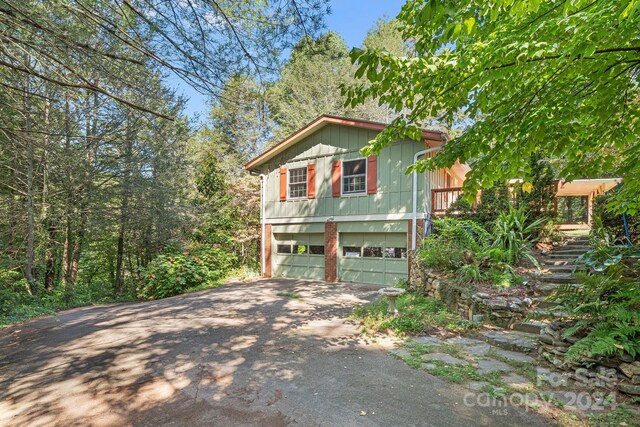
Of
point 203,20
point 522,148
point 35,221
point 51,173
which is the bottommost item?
point 35,221

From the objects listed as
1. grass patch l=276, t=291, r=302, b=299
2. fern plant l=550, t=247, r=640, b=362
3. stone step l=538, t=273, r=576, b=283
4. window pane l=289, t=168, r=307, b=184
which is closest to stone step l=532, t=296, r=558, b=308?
stone step l=538, t=273, r=576, b=283

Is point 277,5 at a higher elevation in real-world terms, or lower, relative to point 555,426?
higher

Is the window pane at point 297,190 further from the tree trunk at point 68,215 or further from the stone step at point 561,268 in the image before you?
the stone step at point 561,268

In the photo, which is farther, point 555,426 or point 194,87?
point 194,87

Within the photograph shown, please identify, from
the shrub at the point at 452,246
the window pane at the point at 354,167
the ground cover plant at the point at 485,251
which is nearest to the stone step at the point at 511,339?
the ground cover plant at the point at 485,251

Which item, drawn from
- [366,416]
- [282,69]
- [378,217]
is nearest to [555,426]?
[366,416]

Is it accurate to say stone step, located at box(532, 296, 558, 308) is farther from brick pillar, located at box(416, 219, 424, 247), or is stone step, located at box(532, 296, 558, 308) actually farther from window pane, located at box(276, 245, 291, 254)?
window pane, located at box(276, 245, 291, 254)

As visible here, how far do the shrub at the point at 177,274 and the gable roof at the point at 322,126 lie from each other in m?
4.44

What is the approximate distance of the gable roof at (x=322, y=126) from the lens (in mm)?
9133

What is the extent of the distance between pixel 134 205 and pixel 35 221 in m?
2.97

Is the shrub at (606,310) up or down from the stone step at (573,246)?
down

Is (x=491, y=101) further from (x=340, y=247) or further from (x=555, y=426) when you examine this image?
(x=340, y=247)

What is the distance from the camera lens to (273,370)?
4.03 metres

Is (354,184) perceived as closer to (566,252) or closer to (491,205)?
(491,205)
